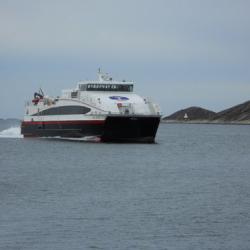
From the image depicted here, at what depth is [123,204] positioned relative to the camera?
36562 mm

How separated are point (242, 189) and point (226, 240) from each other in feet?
49.2

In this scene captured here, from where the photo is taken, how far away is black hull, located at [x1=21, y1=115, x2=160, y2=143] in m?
75.8

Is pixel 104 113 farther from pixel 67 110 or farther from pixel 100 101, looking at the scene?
pixel 67 110

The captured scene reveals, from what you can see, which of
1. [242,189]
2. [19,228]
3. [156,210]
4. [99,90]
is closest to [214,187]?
[242,189]

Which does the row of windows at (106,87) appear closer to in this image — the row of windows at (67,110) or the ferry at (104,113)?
the ferry at (104,113)

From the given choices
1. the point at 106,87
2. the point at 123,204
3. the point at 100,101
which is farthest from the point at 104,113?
the point at 123,204

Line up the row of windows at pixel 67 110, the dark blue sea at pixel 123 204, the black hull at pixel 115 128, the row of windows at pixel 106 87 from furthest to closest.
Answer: the row of windows at pixel 106 87 → the row of windows at pixel 67 110 → the black hull at pixel 115 128 → the dark blue sea at pixel 123 204

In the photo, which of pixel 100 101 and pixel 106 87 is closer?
pixel 100 101

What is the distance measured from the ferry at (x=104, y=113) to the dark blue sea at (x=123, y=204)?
37.6 feet

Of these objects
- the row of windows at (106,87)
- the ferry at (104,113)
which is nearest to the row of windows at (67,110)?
the ferry at (104,113)

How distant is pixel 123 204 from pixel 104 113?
128ft

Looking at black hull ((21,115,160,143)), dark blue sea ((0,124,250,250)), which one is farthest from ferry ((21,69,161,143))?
dark blue sea ((0,124,250,250))

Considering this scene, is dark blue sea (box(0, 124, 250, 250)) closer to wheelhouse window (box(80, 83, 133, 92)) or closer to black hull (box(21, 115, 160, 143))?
black hull (box(21, 115, 160, 143))

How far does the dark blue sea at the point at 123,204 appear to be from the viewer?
93.4ft
